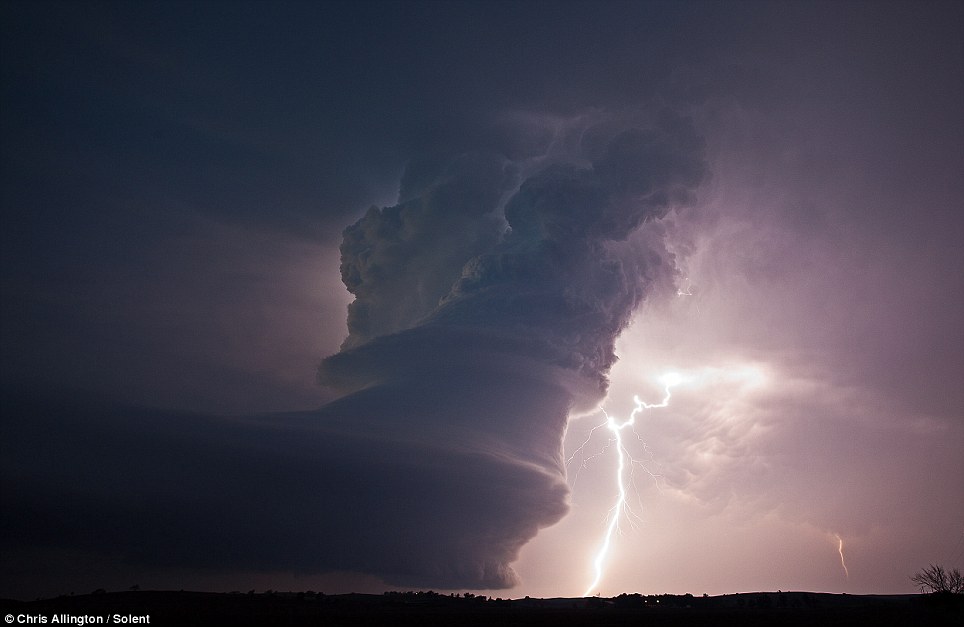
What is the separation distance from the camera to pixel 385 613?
198ft

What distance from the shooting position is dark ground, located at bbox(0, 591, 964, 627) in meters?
51.8

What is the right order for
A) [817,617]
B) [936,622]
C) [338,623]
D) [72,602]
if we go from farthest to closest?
[72,602]
[817,617]
[936,622]
[338,623]

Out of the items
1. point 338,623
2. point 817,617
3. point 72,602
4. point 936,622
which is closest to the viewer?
point 338,623

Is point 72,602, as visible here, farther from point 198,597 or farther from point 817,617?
point 817,617

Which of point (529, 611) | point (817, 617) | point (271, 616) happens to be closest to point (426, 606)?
point (529, 611)

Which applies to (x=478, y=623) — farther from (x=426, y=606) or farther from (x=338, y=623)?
(x=426, y=606)

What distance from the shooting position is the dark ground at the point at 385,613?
5184 cm

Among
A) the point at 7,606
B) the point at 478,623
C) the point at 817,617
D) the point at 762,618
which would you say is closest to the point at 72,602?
the point at 7,606

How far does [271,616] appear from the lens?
55.0 metres

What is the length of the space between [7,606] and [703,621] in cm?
6126

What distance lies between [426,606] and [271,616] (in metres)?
22.3

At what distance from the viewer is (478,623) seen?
51.9 metres

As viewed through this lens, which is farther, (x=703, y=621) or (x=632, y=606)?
(x=632, y=606)

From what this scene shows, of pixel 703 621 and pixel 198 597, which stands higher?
pixel 198 597
